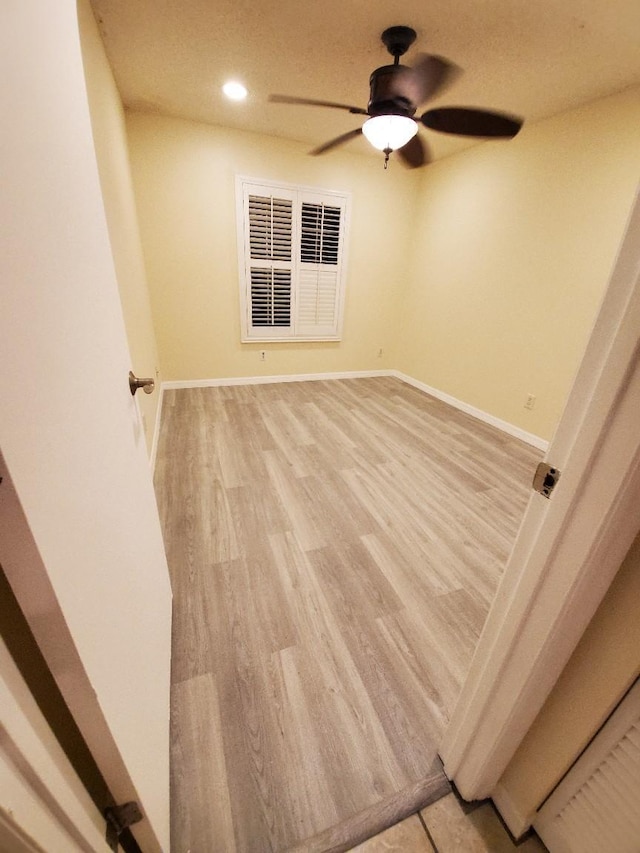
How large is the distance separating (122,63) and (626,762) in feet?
12.6

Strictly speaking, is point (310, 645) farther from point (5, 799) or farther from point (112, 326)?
point (112, 326)

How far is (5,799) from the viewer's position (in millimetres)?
298

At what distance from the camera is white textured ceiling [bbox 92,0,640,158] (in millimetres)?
1636

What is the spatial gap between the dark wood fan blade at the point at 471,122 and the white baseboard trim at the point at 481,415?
7.39 feet

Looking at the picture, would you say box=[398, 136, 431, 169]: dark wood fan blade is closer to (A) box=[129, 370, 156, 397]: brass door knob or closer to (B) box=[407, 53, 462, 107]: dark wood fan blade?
(B) box=[407, 53, 462, 107]: dark wood fan blade

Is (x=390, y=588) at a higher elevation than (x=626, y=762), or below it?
below

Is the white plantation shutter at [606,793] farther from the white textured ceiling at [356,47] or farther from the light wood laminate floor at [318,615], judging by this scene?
the white textured ceiling at [356,47]

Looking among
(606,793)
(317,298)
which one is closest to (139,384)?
(606,793)

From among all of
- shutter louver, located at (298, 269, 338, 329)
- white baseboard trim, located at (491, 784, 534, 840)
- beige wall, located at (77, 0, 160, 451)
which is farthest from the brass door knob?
shutter louver, located at (298, 269, 338, 329)

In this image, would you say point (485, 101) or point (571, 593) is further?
point (485, 101)

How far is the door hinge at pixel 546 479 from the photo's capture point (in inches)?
21.7

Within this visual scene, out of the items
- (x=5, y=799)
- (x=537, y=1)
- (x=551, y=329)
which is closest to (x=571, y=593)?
(x=5, y=799)

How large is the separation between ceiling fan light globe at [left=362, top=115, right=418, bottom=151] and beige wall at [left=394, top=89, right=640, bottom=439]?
1.43m

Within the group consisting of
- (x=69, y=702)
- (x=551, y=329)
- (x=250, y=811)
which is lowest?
(x=250, y=811)
